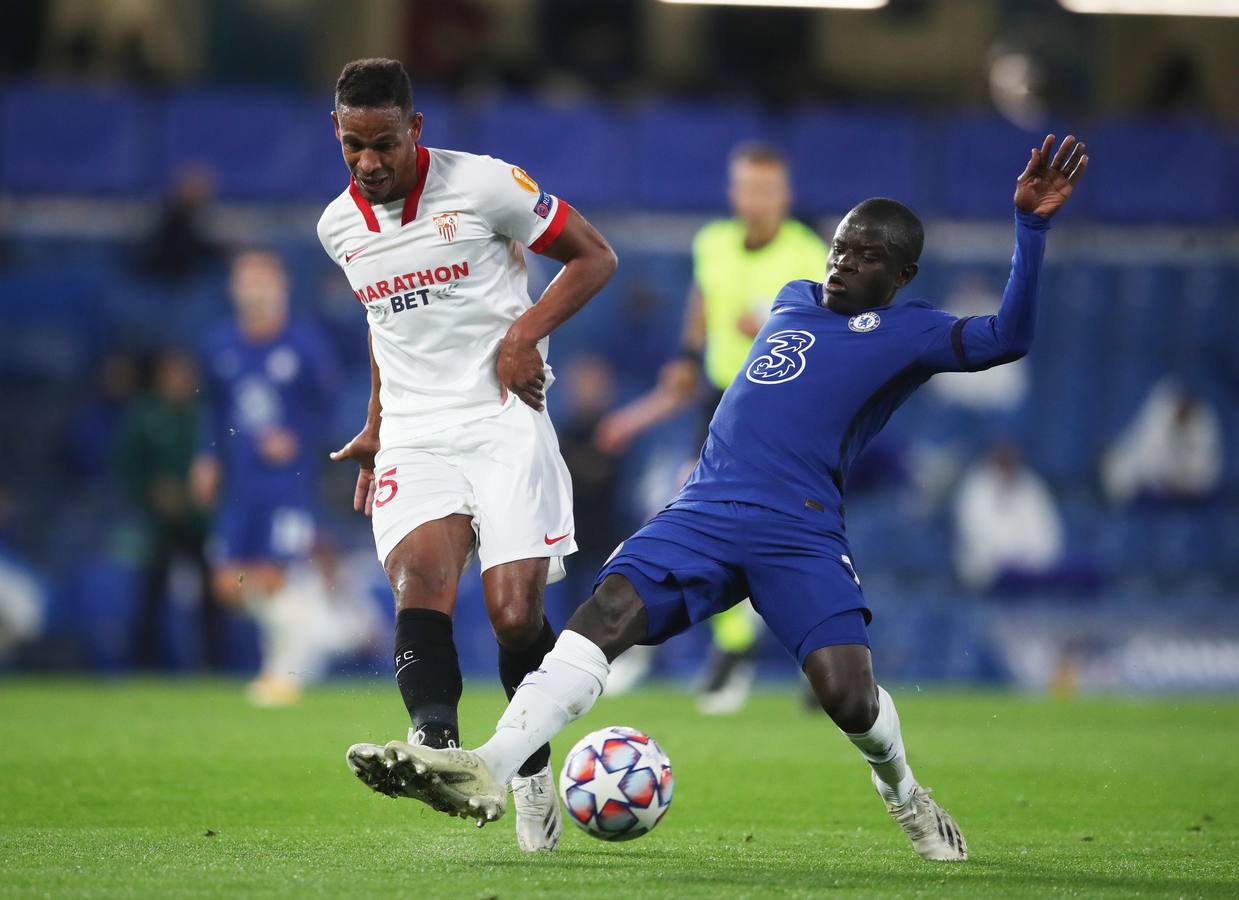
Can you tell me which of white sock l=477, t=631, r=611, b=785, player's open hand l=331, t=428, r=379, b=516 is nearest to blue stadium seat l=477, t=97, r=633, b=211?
player's open hand l=331, t=428, r=379, b=516

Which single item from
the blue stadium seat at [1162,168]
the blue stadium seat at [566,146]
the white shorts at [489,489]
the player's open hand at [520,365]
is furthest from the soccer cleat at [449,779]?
the blue stadium seat at [1162,168]

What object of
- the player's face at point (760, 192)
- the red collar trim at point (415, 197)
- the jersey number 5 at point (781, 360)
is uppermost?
the red collar trim at point (415, 197)

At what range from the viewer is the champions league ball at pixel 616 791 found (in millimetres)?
4781

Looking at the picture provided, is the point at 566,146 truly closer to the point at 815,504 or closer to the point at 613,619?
the point at 815,504

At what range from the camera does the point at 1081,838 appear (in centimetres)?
556

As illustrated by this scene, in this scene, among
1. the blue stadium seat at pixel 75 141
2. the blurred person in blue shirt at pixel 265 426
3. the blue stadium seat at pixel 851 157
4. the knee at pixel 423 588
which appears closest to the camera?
the knee at pixel 423 588

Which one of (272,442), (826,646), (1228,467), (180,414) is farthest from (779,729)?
(1228,467)

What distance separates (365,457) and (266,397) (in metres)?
5.75

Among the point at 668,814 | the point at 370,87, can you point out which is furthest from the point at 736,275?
the point at 370,87

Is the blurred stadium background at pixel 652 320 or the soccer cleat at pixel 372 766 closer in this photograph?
the soccer cleat at pixel 372 766

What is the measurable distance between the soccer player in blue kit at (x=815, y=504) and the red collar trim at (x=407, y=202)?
107 centimetres

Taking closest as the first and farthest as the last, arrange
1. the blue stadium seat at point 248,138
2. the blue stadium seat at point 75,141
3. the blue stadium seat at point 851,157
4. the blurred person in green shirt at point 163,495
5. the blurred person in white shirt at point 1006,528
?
the blurred person in green shirt at point 163,495 → the blurred person in white shirt at point 1006,528 → the blue stadium seat at point 75,141 → the blue stadium seat at point 248,138 → the blue stadium seat at point 851,157

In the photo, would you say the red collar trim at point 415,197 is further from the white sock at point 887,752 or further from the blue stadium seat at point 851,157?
the blue stadium seat at point 851,157

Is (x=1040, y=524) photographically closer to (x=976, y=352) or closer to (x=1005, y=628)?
(x=1005, y=628)
